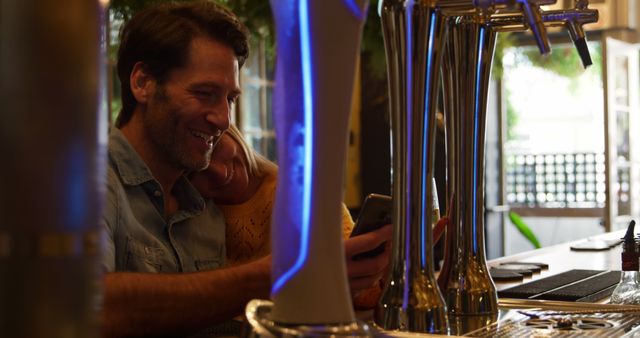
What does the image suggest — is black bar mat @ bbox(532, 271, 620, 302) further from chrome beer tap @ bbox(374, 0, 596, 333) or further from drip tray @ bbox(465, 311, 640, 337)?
chrome beer tap @ bbox(374, 0, 596, 333)

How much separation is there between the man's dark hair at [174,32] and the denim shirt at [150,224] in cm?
15

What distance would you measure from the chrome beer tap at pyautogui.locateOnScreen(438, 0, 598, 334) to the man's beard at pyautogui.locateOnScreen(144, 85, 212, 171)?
735 millimetres

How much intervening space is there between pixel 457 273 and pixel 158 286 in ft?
1.39

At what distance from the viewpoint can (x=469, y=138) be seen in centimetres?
83

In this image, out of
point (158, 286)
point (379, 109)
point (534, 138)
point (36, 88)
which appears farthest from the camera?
point (534, 138)

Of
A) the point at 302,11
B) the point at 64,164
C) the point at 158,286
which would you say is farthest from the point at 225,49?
the point at 64,164

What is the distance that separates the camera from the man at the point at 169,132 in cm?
137

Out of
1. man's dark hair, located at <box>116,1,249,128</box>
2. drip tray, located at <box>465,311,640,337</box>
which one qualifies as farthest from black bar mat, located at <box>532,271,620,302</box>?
man's dark hair, located at <box>116,1,249,128</box>

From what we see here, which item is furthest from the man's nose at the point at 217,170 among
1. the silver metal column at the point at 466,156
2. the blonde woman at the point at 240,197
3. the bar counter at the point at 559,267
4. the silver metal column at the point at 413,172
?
the silver metal column at the point at 413,172

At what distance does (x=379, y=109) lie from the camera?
5703 mm

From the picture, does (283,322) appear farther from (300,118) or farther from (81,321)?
(81,321)

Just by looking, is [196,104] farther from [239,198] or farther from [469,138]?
[469,138]

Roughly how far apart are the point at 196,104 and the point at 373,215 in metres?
0.66

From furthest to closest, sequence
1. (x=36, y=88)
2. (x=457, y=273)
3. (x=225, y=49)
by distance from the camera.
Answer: (x=225, y=49) → (x=457, y=273) → (x=36, y=88)
